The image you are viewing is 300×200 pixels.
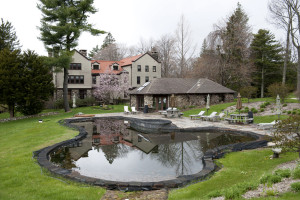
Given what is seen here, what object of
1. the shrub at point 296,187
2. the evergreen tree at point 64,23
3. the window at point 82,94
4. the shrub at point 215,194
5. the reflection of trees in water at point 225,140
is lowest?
the reflection of trees in water at point 225,140

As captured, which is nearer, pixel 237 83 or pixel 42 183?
pixel 42 183

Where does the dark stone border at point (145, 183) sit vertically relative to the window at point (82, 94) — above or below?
below

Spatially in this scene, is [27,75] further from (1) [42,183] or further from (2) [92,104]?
(1) [42,183]

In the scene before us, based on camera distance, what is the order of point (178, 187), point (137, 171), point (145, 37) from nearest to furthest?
point (178, 187)
point (137, 171)
point (145, 37)

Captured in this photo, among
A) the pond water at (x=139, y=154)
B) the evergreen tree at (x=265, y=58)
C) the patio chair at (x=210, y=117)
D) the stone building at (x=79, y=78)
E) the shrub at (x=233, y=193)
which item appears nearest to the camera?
the shrub at (x=233, y=193)

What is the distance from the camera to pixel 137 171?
7902mm

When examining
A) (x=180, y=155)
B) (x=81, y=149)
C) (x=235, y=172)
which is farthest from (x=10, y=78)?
(x=235, y=172)

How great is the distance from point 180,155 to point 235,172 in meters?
3.28

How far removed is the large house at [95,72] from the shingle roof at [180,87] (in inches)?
258

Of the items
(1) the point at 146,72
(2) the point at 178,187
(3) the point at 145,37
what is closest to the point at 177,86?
(1) the point at 146,72

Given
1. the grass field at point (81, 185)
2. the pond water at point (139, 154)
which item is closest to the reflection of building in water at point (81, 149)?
the pond water at point (139, 154)

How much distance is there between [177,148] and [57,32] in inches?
870

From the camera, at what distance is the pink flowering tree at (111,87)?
35250mm

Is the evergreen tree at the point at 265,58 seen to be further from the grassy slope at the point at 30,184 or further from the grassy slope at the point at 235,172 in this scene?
the grassy slope at the point at 30,184
